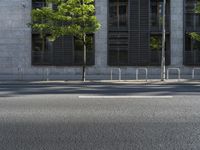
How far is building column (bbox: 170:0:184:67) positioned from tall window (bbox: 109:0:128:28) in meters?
4.09

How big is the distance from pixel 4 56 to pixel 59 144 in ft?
101

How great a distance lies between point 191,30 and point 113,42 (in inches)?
271

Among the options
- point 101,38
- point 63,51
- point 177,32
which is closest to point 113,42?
point 101,38

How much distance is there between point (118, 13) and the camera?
121ft

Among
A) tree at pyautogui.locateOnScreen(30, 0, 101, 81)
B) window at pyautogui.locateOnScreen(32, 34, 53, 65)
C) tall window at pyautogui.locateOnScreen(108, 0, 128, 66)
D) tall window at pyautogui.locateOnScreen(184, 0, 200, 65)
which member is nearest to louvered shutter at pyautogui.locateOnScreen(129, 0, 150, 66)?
tall window at pyautogui.locateOnScreen(108, 0, 128, 66)

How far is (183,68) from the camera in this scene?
120 ft

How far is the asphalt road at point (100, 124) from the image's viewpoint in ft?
23.5

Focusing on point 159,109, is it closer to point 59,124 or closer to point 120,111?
point 120,111

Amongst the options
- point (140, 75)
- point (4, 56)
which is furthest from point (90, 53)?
point (4, 56)

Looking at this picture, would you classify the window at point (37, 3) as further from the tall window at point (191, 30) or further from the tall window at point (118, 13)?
the tall window at point (191, 30)

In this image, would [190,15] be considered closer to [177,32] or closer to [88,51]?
[177,32]

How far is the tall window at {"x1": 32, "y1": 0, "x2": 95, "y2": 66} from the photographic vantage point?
36.7 meters

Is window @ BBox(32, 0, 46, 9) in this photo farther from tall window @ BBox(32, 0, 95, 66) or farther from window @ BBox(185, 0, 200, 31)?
window @ BBox(185, 0, 200, 31)

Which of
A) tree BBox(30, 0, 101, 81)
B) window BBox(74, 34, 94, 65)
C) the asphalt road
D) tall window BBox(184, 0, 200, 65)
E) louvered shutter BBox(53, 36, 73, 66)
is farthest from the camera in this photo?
louvered shutter BBox(53, 36, 73, 66)
